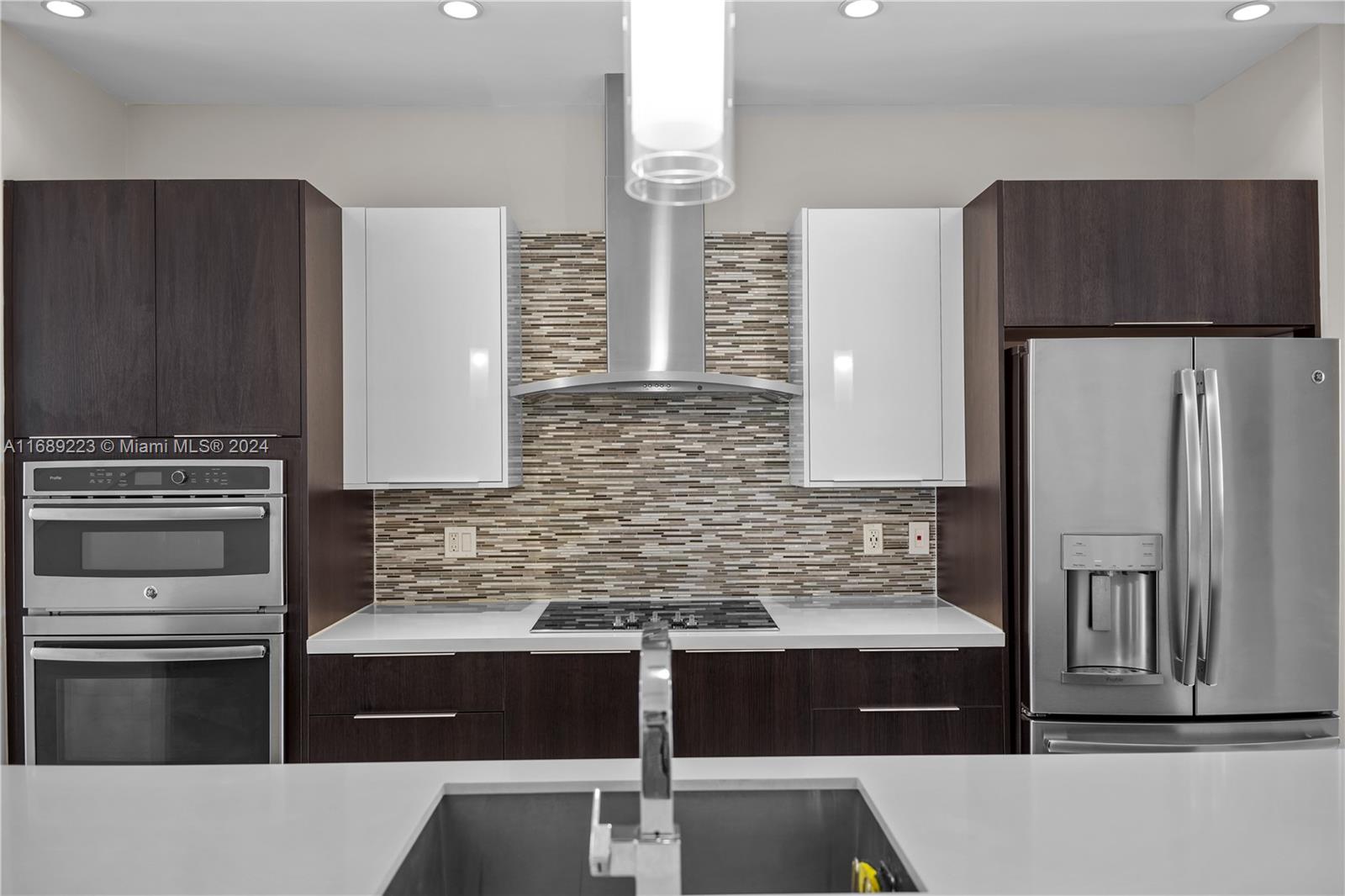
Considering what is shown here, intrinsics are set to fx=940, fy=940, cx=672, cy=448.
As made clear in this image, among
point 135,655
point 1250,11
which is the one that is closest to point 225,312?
point 135,655

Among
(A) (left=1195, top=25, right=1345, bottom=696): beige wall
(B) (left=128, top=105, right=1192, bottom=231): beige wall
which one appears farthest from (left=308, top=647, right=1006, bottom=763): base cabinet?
(B) (left=128, top=105, right=1192, bottom=231): beige wall

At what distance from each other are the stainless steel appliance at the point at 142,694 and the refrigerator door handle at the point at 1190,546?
2.39 meters

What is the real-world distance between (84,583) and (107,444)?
1.23 ft

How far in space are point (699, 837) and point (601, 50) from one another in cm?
226

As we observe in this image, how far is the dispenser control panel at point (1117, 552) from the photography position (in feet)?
8.13

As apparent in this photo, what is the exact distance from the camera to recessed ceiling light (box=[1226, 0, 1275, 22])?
2.52m

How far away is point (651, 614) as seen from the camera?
288cm

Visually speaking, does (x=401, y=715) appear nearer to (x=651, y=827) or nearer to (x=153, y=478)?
(x=153, y=478)

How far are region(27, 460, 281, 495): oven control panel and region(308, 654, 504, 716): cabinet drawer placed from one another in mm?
532

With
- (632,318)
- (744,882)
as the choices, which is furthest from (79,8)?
(744,882)

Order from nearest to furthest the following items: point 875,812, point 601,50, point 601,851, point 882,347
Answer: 1. point 601,851
2. point 875,812
3. point 601,50
4. point 882,347

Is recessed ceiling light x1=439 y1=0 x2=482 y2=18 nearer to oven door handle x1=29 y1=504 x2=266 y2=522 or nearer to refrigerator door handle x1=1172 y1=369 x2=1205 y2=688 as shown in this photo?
oven door handle x1=29 y1=504 x2=266 y2=522

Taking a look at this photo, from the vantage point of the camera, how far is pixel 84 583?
2512 millimetres

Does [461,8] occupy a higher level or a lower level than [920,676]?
higher
